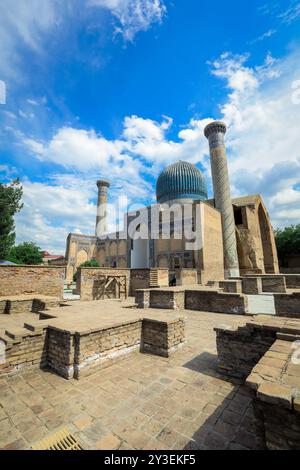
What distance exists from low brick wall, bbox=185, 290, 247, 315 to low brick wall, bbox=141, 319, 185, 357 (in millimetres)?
4482

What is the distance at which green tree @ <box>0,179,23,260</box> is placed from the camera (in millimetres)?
14250

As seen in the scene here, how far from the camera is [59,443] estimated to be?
78.2 inches

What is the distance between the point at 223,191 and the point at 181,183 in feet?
23.8

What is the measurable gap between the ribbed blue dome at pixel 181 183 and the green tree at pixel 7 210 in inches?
781

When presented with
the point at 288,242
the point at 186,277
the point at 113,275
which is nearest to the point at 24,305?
the point at 113,275

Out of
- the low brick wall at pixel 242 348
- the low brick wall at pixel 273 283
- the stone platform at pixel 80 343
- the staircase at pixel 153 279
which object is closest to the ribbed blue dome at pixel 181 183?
the low brick wall at pixel 273 283

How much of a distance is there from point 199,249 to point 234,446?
18325 mm

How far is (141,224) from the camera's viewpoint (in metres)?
27.7

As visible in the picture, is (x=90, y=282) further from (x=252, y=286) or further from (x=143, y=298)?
(x=252, y=286)

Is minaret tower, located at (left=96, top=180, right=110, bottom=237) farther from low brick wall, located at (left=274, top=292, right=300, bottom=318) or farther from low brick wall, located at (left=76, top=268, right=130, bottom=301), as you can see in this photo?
low brick wall, located at (left=274, top=292, right=300, bottom=318)

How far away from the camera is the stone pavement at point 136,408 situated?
80.4 inches

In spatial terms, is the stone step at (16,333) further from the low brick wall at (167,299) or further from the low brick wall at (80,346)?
the low brick wall at (167,299)

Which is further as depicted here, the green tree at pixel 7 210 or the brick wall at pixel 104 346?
the green tree at pixel 7 210
